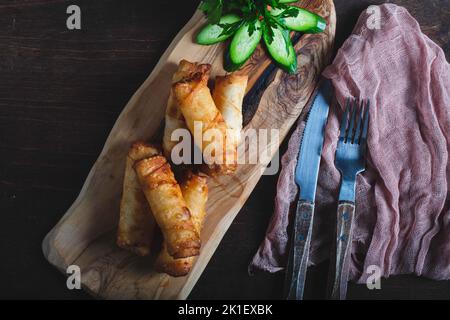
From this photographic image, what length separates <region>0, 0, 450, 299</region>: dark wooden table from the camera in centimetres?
217

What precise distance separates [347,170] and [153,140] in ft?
2.83

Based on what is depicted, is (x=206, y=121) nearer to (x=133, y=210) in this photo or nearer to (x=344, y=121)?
(x=133, y=210)

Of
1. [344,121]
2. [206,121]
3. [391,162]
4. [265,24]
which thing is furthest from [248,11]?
[391,162]

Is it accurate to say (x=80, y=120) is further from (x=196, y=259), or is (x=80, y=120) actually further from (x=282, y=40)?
(x=282, y=40)

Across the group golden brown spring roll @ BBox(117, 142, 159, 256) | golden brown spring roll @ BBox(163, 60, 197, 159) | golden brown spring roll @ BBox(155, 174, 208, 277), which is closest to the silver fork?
Result: golden brown spring roll @ BBox(155, 174, 208, 277)

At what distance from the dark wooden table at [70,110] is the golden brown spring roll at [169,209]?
1.29 ft

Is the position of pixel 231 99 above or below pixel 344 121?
above

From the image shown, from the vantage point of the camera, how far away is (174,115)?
1.95 metres

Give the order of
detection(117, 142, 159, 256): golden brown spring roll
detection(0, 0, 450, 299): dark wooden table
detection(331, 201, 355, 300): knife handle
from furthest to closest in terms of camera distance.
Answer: detection(0, 0, 450, 299): dark wooden table < detection(331, 201, 355, 300): knife handle < detection(117, 142, 159, 256): golden brown spring roll

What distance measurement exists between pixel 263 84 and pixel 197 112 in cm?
41

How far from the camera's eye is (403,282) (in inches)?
84.6

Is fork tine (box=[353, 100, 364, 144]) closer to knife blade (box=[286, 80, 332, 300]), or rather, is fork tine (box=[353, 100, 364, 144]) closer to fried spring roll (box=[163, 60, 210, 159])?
knife blade (box=[286, 80, 332, 300])

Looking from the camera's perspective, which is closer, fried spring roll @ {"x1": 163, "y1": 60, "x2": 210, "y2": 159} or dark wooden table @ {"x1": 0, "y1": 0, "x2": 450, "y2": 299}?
fried spring roll @ {"x1": 163, "y1": 60, "x2": 210, "y2": 159}
